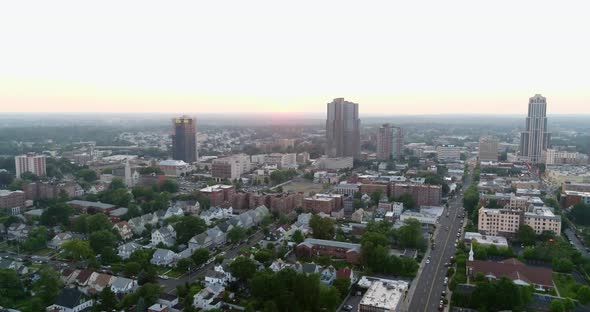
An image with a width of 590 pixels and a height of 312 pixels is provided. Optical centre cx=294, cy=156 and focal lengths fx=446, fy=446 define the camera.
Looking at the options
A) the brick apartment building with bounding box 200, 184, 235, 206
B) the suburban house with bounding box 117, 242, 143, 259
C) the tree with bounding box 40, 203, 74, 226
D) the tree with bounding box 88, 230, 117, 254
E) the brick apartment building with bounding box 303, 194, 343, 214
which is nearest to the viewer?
the suburban house with bounding box 117, 242, 143, 259

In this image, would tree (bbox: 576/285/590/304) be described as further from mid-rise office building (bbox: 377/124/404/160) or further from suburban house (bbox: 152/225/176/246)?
mid-rise office building (bbox: 377/124/404/160)

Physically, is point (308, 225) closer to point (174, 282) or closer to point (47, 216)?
point (174, 282)

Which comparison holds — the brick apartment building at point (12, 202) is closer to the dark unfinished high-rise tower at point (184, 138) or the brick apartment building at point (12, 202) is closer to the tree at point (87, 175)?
the tree at point (87, 175)

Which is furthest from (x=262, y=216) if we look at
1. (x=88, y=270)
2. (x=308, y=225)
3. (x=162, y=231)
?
(x=88, y=270)

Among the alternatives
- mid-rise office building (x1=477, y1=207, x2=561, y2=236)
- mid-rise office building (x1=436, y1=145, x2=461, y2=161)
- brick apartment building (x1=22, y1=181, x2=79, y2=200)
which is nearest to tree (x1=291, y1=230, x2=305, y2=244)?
mid-rise office building (x1=477, y1=207, x2=561, y2=236)

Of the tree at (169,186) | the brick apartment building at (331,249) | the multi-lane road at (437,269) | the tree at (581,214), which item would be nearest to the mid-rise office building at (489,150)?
the tree at (581,214)

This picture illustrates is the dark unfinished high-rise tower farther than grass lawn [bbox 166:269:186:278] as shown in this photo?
Yes

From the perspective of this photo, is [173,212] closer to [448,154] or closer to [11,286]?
[11,286]
